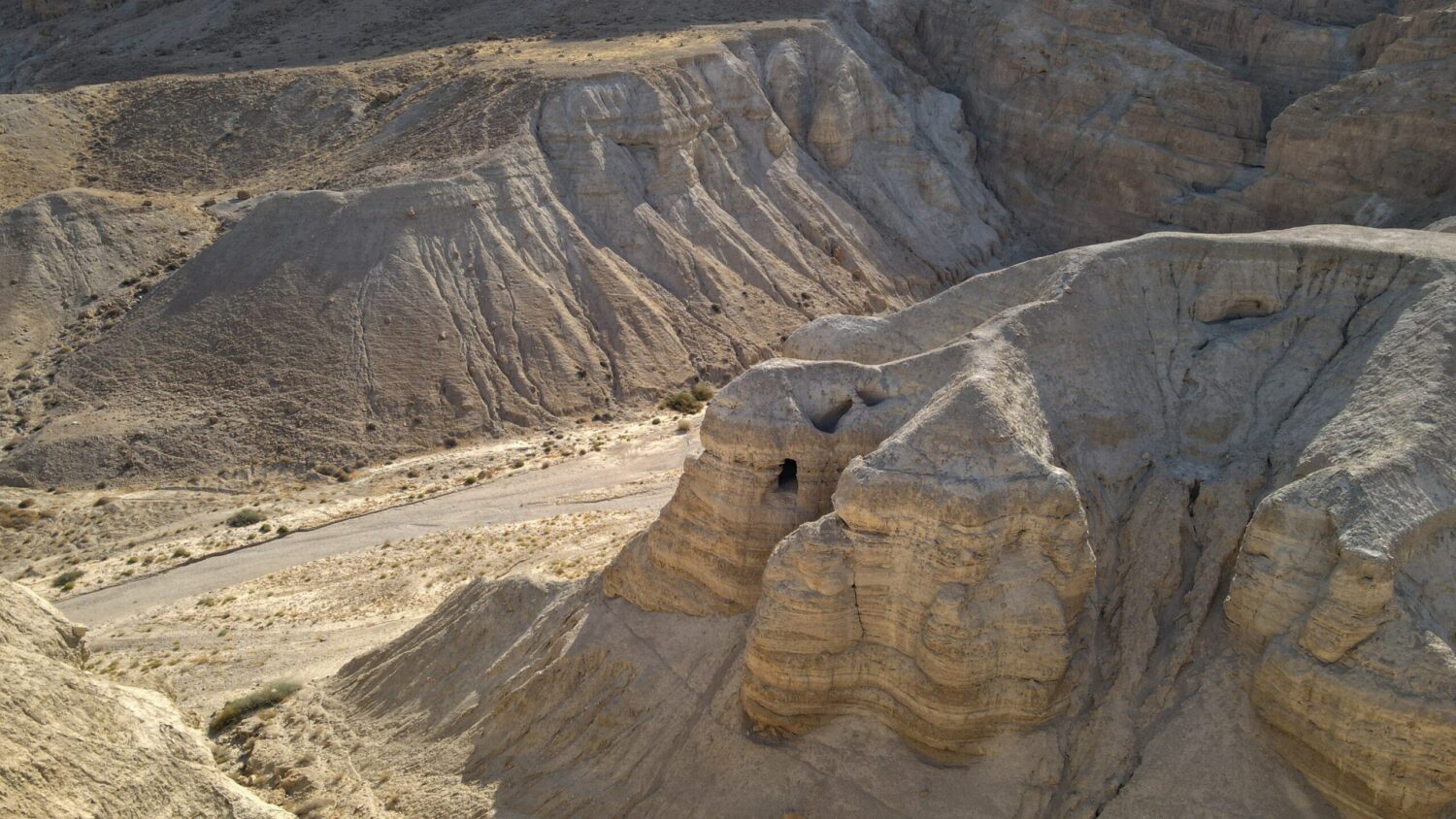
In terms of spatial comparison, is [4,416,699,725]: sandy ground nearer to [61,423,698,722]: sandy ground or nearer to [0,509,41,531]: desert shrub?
[61,423,698,722]: sandy ground

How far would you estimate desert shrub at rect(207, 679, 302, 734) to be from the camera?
2056 cm

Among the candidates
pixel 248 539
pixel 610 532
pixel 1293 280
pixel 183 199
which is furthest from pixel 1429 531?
pixel 183 199

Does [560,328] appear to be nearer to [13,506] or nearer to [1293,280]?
[13,506]

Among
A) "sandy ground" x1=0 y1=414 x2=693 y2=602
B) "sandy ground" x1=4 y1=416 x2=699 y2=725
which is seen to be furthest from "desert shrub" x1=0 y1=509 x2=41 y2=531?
"sandy ground" x1=4 y1=416 x2=699 y2=725

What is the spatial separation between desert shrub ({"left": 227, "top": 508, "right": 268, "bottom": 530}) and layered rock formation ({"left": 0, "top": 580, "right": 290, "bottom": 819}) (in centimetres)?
2178

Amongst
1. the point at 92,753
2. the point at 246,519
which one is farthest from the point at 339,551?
the point at 92,753

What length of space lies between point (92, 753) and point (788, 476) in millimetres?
9199

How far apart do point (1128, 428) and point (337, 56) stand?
158 ft

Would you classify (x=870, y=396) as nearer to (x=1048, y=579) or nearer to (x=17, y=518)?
(x=1048, y=579)

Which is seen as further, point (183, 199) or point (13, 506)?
point (183, 199)

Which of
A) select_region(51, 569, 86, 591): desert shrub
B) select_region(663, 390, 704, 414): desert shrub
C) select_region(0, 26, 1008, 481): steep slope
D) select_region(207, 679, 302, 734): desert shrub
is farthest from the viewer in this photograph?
select_region(663, 390, 704, 414): desert shrub

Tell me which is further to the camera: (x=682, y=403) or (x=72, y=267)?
(x=72, y=267)

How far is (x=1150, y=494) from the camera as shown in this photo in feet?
51.1

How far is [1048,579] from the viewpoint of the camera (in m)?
13.8
